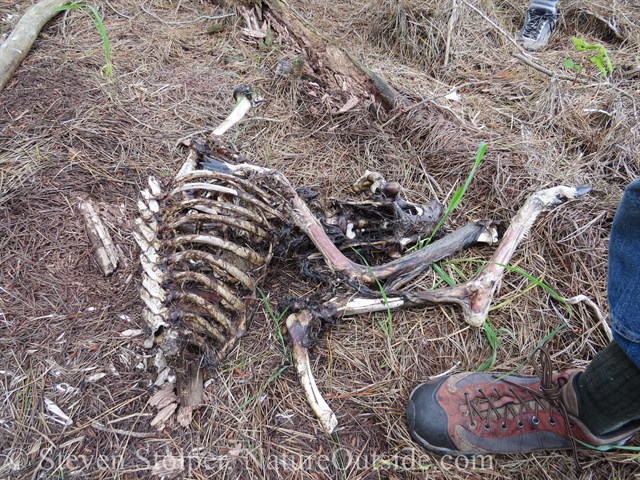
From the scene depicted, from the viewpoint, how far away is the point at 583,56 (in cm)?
339

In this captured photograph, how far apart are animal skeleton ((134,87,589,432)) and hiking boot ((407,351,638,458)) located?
1.11 feet

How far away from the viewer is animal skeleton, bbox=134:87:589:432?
5.61 ft

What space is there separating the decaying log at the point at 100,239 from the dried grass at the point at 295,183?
0.05 meters

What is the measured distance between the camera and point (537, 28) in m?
3.57

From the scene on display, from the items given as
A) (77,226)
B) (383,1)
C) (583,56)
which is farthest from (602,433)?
(383,1)

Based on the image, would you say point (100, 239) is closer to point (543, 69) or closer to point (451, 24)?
point (451, 24)

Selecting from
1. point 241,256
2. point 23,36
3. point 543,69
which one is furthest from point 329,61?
point 23,36

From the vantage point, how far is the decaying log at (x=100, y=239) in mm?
2111

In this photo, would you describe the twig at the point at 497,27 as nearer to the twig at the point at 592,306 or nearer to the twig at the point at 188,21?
the twig at the point at 188,21

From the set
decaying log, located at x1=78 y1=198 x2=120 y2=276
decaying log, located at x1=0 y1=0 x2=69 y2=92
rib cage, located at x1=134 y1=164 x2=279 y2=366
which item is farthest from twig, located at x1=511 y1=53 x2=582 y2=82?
decaying log, located at x1=0 y1=0 x2=69 y2=92

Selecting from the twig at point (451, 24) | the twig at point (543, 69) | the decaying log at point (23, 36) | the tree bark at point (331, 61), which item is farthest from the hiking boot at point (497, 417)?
the decaying log at point (23, 36)

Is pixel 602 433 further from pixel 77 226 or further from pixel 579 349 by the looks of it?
pixel 77 226

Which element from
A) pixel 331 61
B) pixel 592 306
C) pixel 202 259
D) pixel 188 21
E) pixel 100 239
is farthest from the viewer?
pixel 188 21

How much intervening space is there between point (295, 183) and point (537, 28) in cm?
267
